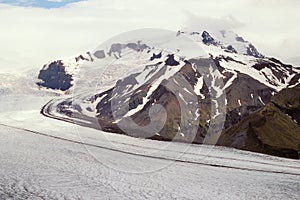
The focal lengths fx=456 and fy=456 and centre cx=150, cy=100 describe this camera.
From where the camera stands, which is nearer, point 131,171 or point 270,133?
point 131,171

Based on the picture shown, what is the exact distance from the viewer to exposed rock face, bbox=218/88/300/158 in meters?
60.9

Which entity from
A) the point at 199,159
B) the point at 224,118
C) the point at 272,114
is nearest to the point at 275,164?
the point at 199,159

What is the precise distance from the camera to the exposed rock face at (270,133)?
60.9m

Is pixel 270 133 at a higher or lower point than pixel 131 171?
lower

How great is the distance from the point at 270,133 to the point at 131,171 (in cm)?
4019

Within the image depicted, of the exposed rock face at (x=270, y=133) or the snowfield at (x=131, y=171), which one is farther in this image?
the exposed rock face at (x=270, y=133)

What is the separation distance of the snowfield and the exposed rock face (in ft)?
45.6

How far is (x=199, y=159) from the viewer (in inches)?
1623

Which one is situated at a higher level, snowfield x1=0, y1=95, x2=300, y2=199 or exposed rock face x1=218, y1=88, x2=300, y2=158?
snowfield x1=0, y1=95, x2=300, y2=199

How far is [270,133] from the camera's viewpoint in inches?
2709

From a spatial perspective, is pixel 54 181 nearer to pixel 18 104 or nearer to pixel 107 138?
pixel 107 138

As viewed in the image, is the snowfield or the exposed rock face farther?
the exposed rock face

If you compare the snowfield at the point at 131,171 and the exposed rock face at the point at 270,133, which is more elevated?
the snowfield at the point at 131,171

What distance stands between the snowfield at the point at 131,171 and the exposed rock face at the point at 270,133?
45.6ft
